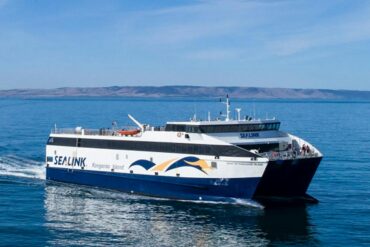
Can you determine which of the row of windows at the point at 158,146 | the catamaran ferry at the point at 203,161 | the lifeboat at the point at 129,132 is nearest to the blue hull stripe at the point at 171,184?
the catamaran ferry at the point at 203,161

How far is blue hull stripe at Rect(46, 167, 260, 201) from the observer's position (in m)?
37.4

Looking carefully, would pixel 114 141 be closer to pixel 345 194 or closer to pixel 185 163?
pixel 185 163

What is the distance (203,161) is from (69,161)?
1370 cm

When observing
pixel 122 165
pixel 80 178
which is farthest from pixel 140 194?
pixel 80 178

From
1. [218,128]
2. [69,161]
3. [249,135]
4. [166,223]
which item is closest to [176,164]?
[218,128]

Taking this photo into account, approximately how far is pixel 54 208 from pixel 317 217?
56.0 feet

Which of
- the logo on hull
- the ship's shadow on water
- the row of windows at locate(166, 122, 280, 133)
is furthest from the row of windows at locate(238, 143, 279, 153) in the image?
the ship's shadow on water

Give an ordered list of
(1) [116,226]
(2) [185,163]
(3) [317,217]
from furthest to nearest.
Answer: (2) [185,163], (3) [317,217], (1) [116,226]

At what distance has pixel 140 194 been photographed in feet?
137

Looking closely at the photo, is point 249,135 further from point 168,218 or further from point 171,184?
point 168,218

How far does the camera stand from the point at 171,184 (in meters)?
40.0

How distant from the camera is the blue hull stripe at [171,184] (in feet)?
123

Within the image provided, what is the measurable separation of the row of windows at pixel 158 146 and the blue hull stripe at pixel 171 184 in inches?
70.9

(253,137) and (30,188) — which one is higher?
(253,137)
